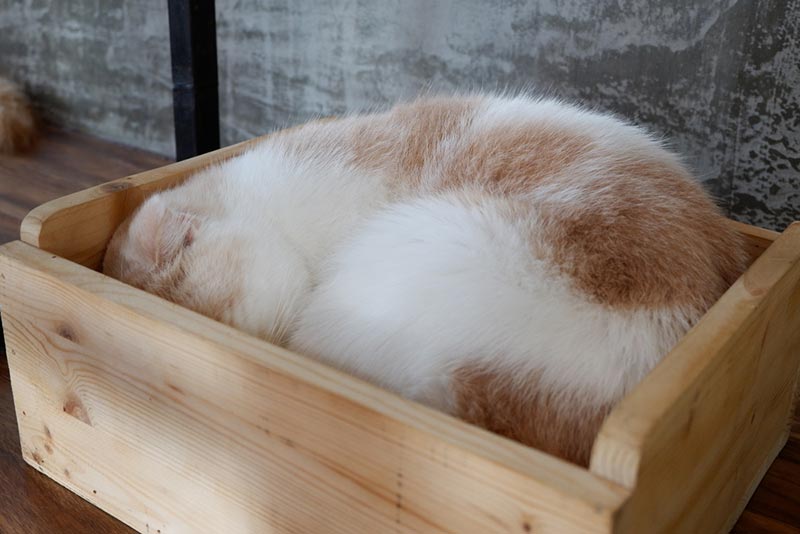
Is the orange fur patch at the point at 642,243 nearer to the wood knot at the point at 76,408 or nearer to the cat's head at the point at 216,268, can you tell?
the cat's head at the point at 216,268

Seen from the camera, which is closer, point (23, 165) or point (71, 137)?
point (23, 165)

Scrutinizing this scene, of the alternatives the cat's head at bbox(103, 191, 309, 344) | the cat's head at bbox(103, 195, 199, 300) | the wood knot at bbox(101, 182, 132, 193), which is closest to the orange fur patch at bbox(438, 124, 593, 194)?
the cat's head at bbox(103, 191, 309, 344)

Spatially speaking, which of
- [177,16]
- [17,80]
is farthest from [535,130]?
[17,80]

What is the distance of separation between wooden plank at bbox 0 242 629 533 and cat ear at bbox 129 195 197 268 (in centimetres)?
10

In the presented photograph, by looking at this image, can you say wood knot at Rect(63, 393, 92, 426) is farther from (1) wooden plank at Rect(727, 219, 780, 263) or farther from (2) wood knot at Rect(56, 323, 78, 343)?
(1) wooden plank at Rect(727, 219, 780, 263)

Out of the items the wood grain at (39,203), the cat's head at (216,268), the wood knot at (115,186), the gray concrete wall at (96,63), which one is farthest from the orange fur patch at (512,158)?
the gray concrete wall at (96,63)

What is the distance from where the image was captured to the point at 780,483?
1.21 m

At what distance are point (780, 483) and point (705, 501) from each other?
0.38m

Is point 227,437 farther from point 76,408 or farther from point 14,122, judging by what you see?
point 14,122

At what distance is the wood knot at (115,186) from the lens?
1.19 meters

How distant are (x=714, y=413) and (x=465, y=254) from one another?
12.4 inches

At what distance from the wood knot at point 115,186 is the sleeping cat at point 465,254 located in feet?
0.26

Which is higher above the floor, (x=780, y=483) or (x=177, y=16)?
(x=177, y=16)

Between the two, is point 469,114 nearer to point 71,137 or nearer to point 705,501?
point 705,501
